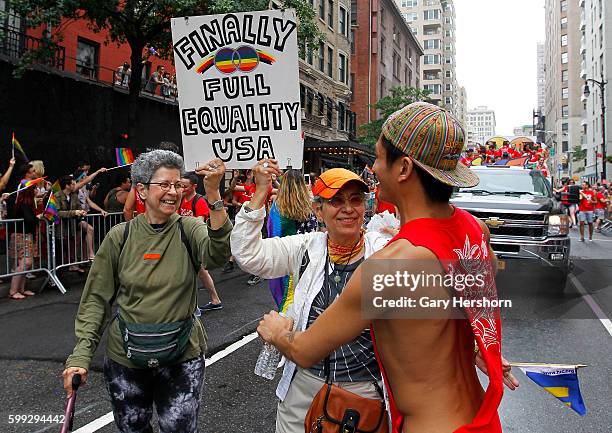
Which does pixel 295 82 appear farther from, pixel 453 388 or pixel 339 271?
pixel 453 388

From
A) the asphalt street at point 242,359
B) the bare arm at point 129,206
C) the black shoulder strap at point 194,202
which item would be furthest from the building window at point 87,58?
the black shoulder strap at point 194,202

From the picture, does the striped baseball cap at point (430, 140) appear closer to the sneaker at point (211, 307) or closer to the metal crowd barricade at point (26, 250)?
the sneaker at point (211, 307)

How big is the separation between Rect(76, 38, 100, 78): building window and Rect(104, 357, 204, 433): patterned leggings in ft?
52.8

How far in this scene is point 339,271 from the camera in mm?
2451

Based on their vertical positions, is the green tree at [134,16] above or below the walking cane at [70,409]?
above

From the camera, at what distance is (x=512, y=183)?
1027cm

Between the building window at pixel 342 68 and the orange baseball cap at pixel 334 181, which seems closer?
the orange baseball cap at pixel 334 181

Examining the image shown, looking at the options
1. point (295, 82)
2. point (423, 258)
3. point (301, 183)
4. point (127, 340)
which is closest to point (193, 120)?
point (295, 82)

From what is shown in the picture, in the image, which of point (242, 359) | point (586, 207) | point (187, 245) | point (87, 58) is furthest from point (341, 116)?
point (187, 245)

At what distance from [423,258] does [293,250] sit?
3.65 ft

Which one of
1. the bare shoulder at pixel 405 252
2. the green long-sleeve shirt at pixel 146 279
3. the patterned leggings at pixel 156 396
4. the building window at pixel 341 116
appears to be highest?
the building window at pixel 341 116

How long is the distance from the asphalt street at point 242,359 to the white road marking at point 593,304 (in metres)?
0.07

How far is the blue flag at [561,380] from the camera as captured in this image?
2.21 m
